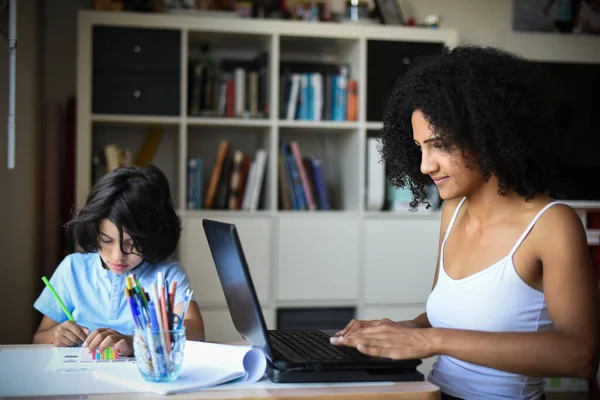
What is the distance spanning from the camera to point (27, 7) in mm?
3230

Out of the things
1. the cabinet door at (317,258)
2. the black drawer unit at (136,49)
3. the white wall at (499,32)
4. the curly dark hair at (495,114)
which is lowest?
the cabinet door at (317,258)

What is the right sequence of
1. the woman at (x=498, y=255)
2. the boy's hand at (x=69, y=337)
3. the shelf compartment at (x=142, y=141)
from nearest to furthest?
the woman at (x=498, y=255)
the boy's hand at (x=69, y=337)
the shelf compartment at (x=142, y=141)

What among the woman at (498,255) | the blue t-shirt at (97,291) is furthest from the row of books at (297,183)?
the woman at (498,255)

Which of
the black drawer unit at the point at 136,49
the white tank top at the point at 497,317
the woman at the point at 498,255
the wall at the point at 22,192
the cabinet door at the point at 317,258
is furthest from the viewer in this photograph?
the cabinet door at the point at 317,258

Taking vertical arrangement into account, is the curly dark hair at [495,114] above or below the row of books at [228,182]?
above

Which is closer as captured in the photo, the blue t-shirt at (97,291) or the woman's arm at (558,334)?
the woman's arm at (558,334)

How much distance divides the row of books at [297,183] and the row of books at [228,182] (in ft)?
0.33

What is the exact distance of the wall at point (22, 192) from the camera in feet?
9.48

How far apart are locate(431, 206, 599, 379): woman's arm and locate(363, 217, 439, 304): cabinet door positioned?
7.57ft

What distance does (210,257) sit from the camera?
348 cm

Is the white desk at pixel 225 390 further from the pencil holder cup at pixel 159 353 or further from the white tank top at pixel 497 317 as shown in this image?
the white tank top at pixel 497 317

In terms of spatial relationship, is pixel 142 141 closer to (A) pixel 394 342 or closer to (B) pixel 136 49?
(B) pixel 136 49

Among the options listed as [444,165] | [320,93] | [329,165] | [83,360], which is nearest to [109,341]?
[83,360]

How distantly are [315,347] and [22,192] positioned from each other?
223 cm
